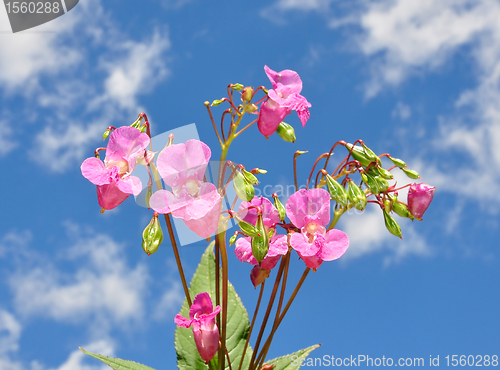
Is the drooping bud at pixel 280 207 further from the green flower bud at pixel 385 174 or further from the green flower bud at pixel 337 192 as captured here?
the green flower bud at pixel 385 174

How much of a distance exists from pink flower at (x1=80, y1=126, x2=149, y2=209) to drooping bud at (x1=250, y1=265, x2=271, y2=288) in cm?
36

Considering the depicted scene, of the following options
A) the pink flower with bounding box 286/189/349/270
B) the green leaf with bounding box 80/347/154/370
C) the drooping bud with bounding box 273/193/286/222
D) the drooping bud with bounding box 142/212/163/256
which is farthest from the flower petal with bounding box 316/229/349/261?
the green leaf with bounding box 80/347/154/370

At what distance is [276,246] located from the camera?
1.02 m

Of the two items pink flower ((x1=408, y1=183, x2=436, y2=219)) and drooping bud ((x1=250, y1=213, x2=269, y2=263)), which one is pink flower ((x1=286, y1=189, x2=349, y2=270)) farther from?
pink flower ((x1=408, y1=183, x2=436, y2=219))

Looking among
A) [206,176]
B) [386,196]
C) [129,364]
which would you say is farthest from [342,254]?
[129,364]

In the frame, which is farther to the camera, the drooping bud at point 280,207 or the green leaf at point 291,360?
the green leaf at point 291,360

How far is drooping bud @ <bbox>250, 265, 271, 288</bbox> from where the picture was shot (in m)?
1.08

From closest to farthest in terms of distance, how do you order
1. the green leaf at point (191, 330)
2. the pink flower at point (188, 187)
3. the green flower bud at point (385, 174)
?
the pink flower at point (188, 187) < the green flower bud at point (385, 174) < the green leaf at point (191, 330)

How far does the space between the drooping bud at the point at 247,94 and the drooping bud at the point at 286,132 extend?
0.10 metres

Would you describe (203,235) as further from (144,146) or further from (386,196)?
(386,196)

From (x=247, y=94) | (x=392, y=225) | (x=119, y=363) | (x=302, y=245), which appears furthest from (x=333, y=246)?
(x=119, y=363)

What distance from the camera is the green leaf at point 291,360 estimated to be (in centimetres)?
119

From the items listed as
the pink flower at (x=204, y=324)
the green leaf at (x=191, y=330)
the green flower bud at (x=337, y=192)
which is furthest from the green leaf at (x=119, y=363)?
the green flower bud at (x=337, y=192)

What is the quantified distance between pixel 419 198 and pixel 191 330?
677 mm
